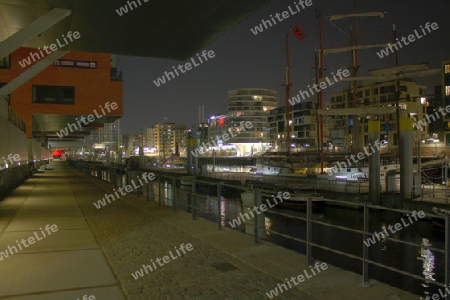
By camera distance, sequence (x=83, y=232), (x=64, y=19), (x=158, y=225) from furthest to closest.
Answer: (x=64, y=19)
(x=158, y=225)
(x=83, y=232)

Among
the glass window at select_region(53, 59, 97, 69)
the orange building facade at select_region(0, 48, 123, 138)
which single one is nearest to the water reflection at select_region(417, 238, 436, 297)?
the orange building facade at select_region(0, 48, 123, 138)

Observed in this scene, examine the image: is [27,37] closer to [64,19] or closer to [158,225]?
[64,19]

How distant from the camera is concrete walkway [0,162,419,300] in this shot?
17.5 feet

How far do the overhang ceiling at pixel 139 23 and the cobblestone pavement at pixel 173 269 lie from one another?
614 cm

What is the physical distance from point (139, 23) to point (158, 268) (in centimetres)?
930

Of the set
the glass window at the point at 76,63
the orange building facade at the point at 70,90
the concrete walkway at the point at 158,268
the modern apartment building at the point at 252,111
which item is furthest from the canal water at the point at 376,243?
the modern apartment building at the point at 252,111

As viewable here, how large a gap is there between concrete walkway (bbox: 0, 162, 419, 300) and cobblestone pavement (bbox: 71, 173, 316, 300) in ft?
0.04

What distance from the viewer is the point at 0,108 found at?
55.2 feet

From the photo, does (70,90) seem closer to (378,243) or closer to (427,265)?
(378,243)

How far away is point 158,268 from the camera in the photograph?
6.64 metres

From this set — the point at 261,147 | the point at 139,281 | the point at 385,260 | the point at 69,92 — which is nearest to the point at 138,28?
→ the point at 139,281

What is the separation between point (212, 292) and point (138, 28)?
430 inches

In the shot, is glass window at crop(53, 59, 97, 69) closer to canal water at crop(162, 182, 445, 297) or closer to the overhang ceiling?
canal water at crop(162, 182, 445, 297)

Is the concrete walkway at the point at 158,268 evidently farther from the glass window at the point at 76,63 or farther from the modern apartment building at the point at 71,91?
the glass window at the point at 76,63
